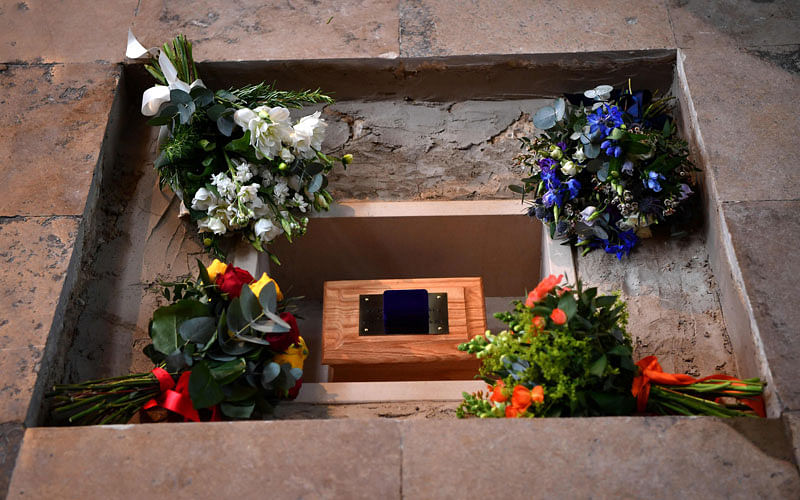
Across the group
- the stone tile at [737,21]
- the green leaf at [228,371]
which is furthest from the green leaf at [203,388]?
the stone tile at [737,21]

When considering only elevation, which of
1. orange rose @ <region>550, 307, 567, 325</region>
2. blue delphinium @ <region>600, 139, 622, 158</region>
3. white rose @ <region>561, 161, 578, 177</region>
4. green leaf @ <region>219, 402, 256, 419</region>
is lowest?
green leaf @ <region>219, 402, 256, 419</region>

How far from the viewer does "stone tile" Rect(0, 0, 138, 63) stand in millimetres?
2988

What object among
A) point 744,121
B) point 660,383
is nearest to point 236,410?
point 660,383

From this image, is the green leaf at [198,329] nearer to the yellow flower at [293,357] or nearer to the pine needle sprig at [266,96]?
the yellow flower at [293,357]

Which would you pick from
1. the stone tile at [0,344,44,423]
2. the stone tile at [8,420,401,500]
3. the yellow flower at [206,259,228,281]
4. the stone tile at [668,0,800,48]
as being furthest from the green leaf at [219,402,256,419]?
the stone tile at [668,0,800,48]

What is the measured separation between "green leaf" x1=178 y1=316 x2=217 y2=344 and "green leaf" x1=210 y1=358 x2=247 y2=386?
0.32 feet

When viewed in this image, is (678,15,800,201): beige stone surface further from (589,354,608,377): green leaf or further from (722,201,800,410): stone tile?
(589,354,608,377): green leaf

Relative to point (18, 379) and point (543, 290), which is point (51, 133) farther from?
point (543, 290)

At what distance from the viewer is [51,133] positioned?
2.75 m

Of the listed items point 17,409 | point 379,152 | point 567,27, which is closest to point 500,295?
point 379,152

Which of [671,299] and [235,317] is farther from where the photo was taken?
[671,299]

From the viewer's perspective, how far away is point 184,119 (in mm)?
2574

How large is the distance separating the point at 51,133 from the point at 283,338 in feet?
3.99

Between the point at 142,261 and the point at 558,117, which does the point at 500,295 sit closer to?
the point at 558,117
